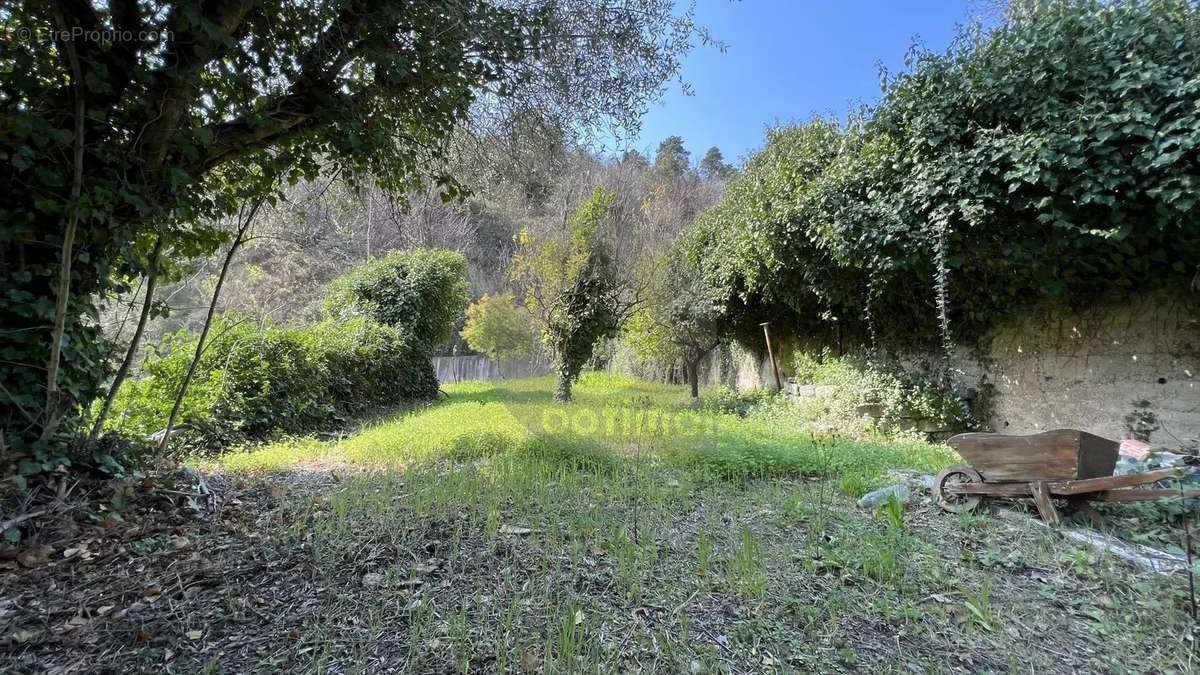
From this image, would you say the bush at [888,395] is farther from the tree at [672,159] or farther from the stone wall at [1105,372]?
the tree at [672,159]

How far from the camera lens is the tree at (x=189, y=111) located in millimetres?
2098

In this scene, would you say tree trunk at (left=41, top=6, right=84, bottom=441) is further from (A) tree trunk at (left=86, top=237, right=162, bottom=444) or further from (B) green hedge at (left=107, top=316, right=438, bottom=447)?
(B) green hedge at (left=107, top=316, right=438, bottom=447)

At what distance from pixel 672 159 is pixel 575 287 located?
13.9 meters

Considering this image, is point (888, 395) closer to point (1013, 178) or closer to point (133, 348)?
point (1013, 178)

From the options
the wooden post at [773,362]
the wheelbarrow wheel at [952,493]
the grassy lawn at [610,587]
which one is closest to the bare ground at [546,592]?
the grassy lawn at [610,587]

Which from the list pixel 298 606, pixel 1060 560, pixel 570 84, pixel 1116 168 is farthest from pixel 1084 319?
pixel 298 606

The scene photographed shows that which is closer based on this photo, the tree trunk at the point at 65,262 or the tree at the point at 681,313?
the tree trunk at the point at 65,262

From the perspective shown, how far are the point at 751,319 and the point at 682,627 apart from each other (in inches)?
324

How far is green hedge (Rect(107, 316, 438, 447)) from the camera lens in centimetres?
423

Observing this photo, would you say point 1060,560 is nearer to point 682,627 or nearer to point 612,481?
point 682,627

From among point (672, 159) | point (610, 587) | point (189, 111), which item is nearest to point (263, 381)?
point (189, 111)

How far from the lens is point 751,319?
933 cm

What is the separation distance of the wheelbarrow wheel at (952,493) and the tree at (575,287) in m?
6.10

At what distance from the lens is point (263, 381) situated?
524 cm
